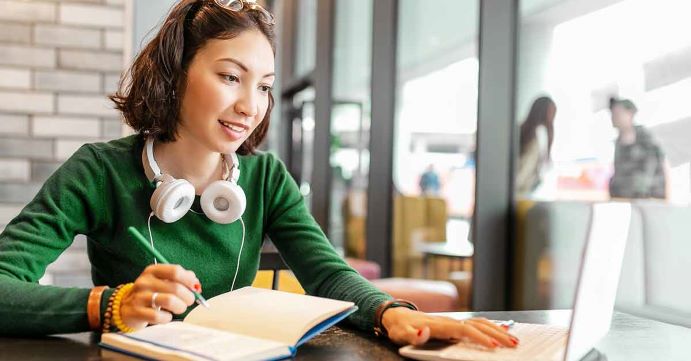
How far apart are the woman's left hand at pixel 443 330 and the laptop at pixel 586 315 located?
0.01 metres

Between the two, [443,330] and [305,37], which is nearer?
[443,330]

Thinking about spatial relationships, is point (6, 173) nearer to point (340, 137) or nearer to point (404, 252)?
point (404, 252)

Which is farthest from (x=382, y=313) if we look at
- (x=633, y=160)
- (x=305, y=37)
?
(x=305, y=37)

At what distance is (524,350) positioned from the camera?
3.47 feet

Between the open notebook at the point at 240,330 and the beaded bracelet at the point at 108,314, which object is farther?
the beaded bracelet at the point at 108,314

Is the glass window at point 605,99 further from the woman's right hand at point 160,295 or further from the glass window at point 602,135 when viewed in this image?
the woman's right hand at point 160,295

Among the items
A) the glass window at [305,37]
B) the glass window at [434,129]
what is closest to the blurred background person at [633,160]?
the glass window at [434,129]

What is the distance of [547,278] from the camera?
9.02ft

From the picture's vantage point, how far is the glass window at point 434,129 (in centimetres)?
349

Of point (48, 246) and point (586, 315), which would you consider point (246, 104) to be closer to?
point (48, 246)

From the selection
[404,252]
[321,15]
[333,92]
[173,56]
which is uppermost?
[321,15]

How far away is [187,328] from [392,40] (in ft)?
11.2

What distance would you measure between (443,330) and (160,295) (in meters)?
0.40

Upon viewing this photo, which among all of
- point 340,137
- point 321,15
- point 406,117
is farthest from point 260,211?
point 321,15
